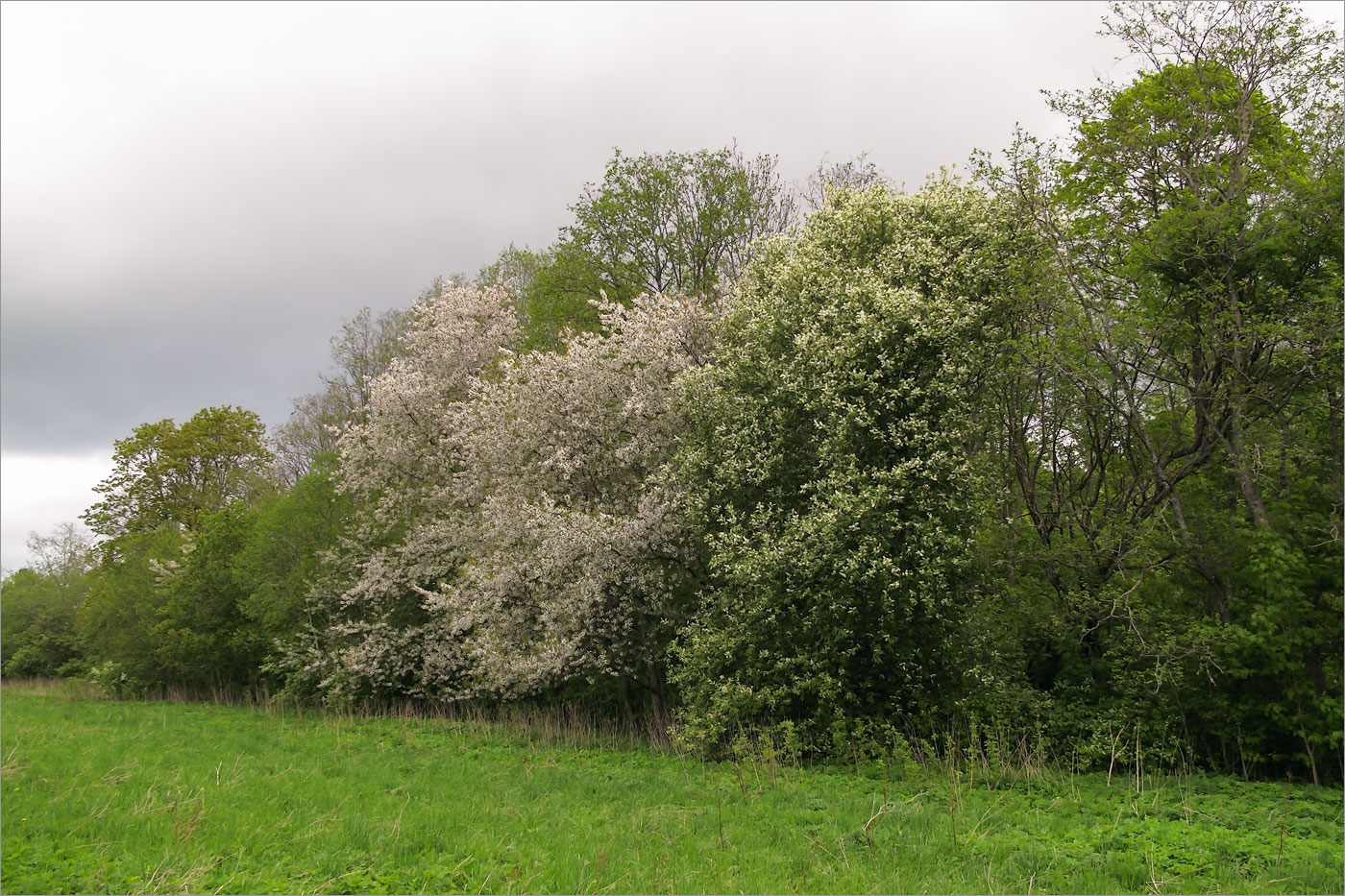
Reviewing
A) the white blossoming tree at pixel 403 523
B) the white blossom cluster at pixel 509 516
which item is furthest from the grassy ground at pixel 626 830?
the white blossoming tree at pixel 403 523

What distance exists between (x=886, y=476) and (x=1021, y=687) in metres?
4.67

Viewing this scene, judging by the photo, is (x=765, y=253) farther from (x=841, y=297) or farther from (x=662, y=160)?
(x=662, y=160)

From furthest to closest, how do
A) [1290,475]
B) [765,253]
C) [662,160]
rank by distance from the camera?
1. [662,160]
2. [765,253]
3. [1290,475]

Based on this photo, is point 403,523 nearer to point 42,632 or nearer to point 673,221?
point 673,221

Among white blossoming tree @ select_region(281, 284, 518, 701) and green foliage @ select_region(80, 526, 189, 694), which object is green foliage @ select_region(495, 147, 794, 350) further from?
green foliage @ select_region(80, 526, 189, 694)

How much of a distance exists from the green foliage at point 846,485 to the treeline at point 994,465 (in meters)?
0.07

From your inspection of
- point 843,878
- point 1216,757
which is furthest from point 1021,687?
point 843,878

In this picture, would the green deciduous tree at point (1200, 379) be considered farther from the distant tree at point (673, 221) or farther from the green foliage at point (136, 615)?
the green foliage at point (136, 615)

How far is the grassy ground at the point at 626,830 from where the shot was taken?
644 centimetres

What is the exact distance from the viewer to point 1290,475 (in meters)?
11.8

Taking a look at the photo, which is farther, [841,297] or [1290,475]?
[841,297]

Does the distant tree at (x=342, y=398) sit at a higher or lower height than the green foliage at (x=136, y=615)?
higher

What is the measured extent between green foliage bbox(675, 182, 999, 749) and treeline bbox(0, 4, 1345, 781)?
0.22 feet

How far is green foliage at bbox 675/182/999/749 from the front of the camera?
40.5 ft
